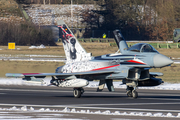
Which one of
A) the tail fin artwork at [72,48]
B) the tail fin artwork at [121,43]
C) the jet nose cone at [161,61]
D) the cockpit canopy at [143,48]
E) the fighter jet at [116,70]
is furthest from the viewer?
the tail fin artwork at [72,48]

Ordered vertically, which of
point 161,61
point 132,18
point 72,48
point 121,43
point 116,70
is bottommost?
point 116,70

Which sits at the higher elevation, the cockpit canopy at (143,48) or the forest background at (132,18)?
the forest background at (132,18)

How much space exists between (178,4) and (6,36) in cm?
3677

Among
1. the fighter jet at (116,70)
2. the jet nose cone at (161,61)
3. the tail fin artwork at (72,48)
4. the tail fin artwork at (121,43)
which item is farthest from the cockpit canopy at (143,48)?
the tail fin artwork at (72,48)

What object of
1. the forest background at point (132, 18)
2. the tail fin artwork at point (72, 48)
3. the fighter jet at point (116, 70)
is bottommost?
the fighter jet at point (116, 70)

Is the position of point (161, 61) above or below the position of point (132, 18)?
below

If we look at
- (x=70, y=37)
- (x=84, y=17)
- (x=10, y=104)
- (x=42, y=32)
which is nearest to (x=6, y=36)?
(x=42, y=32)

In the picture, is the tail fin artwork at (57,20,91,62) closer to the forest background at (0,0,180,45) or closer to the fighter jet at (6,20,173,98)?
the fighter jet at (6,20,173,98)

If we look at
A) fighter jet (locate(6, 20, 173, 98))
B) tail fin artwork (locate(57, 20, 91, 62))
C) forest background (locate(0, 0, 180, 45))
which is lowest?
fighter jet (locate(6, 20, 173, 98))

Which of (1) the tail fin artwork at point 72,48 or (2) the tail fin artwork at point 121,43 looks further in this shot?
(1) the tail fin artwork at point 72,48

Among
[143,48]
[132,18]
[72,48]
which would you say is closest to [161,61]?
[143,48]

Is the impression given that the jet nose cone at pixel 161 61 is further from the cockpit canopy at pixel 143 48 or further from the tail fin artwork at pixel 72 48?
the tail fin artwork at pixel 72 48

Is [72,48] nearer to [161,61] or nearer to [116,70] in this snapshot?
[116,70]

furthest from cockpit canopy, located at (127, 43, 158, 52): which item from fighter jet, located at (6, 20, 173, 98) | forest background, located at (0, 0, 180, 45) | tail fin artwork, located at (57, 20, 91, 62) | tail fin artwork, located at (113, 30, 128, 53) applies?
forest background, located at (0, 0, 180, 45)
